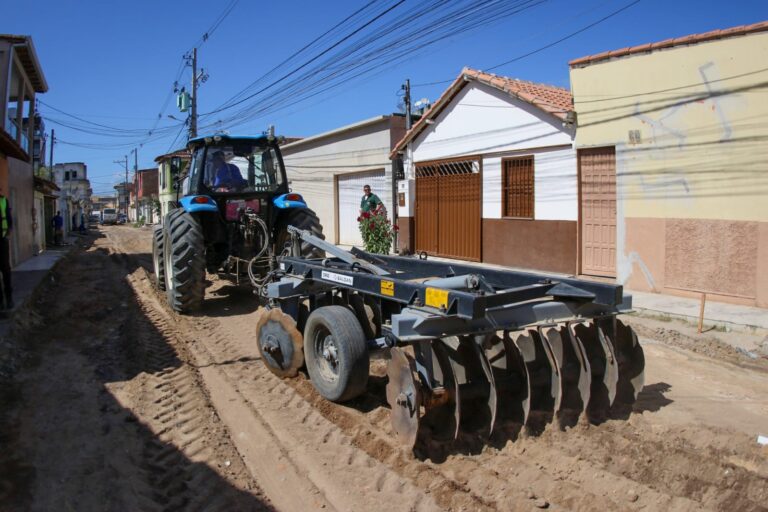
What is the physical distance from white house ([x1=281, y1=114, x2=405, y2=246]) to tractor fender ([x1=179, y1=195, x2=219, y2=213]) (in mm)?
7813

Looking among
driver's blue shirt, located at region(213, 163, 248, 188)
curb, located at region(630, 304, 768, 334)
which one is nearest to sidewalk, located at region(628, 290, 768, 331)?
curb, located at region(630, 304, 768, 334)

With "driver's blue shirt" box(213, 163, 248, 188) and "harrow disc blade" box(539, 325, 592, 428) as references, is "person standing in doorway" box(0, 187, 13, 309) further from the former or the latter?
"harrow disc blade" box(539, 325, 592, 428)

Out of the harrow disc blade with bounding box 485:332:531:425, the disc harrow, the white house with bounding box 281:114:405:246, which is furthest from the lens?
the white house with bounding box 281:114:405:246

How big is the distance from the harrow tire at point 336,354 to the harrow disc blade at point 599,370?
1530 mm

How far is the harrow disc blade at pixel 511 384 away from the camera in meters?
3.83

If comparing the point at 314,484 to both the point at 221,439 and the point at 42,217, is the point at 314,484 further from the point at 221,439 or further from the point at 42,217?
the point at 42,217

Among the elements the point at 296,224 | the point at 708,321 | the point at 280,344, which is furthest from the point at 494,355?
the point at 296,224

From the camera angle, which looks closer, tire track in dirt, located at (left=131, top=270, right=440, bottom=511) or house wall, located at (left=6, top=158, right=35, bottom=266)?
tire track in dirt, located at (left=131, top=270, right=440, bottom=511)

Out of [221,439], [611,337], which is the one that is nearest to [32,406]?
[221,439]

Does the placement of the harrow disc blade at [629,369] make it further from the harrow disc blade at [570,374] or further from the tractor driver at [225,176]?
the tractor driver at [225,176]

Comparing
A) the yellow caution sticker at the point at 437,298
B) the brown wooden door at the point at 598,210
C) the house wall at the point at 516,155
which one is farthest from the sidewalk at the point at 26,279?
the brown wooden door at the point at 598,210

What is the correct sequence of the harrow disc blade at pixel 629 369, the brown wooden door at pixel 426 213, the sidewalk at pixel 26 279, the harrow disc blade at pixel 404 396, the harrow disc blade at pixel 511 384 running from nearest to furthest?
1. the harrow disc blade at pixel 404 396
2. the harrow disc blade at pixel 511 384
3. the harrow disc blade at pixel 629 369
4. the sidewalk at pixel 26 279
5. the brown wooden door at pixel 426 213

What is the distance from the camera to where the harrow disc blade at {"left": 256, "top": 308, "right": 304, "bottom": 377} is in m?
4.97

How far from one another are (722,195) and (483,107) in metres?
5.29
